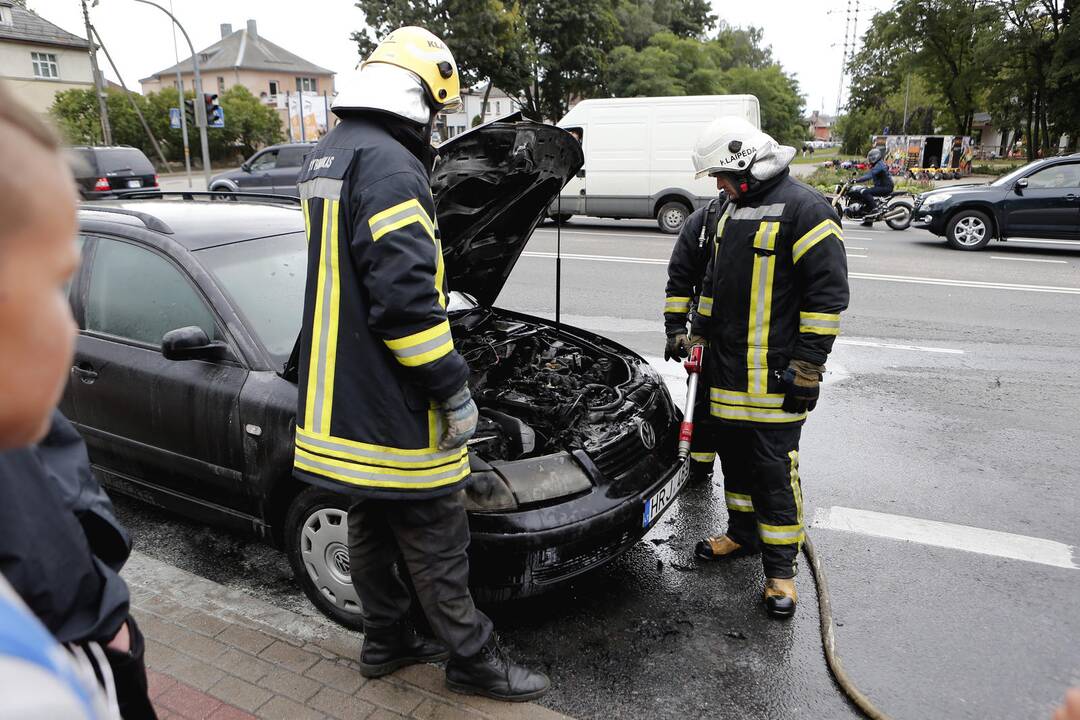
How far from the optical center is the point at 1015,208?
12.3m

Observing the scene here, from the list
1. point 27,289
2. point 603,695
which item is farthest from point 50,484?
point 603,695

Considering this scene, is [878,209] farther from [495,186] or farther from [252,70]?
[252,70]

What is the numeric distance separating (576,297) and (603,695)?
267 inches

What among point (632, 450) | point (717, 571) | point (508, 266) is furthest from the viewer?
point (508, 266)

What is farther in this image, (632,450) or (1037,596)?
(1037,596)

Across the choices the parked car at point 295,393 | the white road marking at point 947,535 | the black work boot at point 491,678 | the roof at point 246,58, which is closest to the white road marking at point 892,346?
the white road marking at point 947,535

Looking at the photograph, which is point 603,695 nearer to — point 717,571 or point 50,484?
point 717,571

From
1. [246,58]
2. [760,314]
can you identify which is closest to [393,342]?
[760,314]

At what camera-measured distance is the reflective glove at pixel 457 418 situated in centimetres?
234

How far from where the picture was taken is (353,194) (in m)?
2.26

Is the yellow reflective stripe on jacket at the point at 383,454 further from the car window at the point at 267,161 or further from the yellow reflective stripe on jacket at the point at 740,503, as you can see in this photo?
the car window at the point at 267,161

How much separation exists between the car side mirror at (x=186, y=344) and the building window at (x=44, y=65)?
181 feet

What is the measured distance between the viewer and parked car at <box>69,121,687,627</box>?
9.22 ft

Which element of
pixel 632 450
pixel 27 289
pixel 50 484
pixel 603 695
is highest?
pixel 27 289
